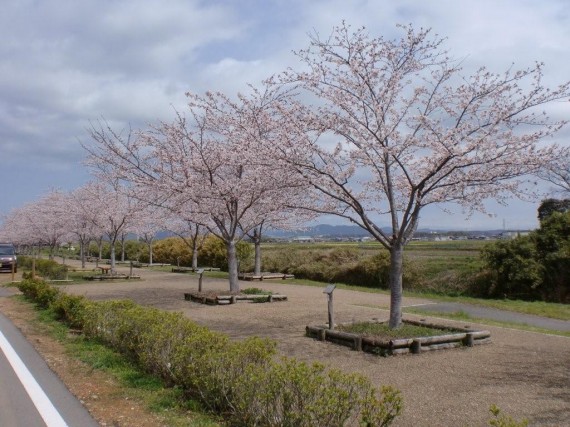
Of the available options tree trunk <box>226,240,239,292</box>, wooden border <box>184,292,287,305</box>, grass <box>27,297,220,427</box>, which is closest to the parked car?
wooden border <box>184,292,287,305</box>

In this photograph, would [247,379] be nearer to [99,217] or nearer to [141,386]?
[141,386]

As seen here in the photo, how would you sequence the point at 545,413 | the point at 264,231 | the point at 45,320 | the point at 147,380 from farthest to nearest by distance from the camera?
the point at 264,231 → the point at 45,320 → the point at 147,380 → the point at 545,413

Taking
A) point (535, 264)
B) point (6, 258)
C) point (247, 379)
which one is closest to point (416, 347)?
point (247, 379)

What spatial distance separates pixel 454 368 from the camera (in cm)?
795

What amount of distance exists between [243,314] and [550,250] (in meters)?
11.8

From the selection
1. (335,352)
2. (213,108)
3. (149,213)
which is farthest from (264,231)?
(335,352)

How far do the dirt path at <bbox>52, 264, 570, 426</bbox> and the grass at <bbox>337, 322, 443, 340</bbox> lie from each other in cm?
73

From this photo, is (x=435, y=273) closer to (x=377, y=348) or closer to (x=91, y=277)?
(x=377, y=348)

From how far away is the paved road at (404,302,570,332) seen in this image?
12994mm

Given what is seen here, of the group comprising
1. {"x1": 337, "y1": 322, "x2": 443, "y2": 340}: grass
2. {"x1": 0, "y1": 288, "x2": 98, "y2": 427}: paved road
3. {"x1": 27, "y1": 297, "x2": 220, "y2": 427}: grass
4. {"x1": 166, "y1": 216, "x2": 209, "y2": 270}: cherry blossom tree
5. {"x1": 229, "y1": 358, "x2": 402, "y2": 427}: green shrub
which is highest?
{"x1": 166, "y1": 216, "x2": 209, "y2": 270}: cherry blossom tree

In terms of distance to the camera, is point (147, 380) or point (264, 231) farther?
point (264, 231)

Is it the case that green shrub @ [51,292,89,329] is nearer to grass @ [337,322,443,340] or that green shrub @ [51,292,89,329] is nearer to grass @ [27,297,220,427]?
grass @ [27,297,220,427]

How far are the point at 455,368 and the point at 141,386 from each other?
465 centimetres

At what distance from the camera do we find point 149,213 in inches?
1257
